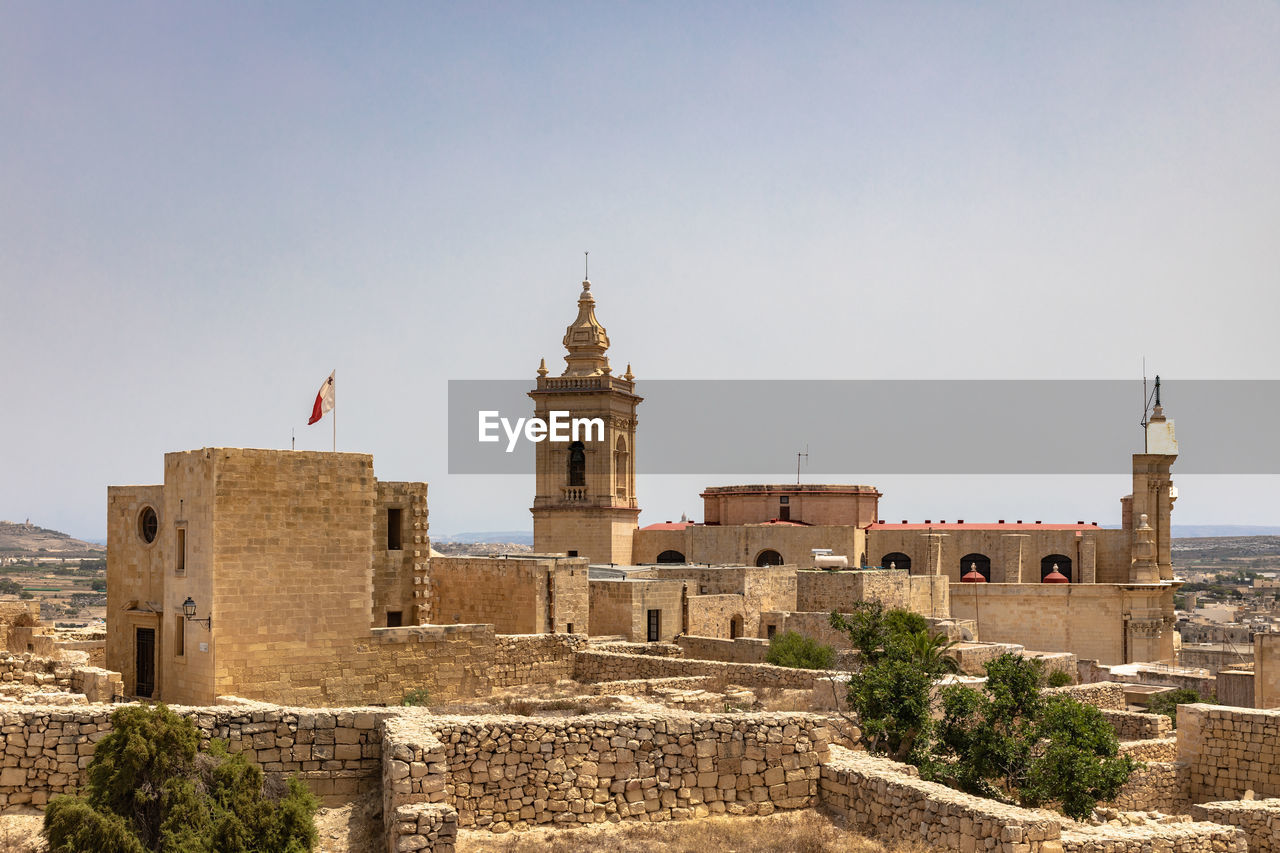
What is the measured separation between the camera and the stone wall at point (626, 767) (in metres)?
11.2

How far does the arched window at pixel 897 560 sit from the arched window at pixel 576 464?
12641 millimetres

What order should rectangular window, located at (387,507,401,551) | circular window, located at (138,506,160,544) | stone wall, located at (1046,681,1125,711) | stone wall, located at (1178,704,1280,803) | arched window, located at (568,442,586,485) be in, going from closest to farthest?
stone wall, located at (1178,704,1280,803) < circular window, located at (138,506,160,544) < rectangular window, located at (387,507,401,551) < stone wall, located at (1046,681,1125,711) < arched window, located at (568,442,586,485)

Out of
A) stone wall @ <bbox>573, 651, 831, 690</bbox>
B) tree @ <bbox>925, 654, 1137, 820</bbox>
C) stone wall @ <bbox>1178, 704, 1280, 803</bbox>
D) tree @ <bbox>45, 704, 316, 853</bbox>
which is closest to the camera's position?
tree @ <bbox>45, 704, 316, 853</bbox>

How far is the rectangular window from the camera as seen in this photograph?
21.6 m

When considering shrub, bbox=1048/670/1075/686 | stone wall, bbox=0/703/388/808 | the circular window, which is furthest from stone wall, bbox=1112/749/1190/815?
the circular window

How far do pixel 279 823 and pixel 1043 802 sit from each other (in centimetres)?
746

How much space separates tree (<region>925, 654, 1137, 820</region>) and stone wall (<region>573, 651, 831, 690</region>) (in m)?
4.79

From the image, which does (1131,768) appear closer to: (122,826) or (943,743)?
(943,743)

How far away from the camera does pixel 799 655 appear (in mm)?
25484

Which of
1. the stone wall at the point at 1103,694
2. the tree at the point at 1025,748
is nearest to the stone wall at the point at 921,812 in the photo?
the tree at the point at 1025,748

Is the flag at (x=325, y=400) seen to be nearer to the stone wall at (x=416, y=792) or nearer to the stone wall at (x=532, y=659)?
the stone wall at (x=532, y=659)

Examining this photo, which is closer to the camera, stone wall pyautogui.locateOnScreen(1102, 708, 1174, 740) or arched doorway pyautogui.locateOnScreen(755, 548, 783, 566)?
stone wall pyautogui.locateOnScreen(1102, 708, 1174, 740)

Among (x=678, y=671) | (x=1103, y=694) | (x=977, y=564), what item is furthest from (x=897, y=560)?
(x=678, y=671)

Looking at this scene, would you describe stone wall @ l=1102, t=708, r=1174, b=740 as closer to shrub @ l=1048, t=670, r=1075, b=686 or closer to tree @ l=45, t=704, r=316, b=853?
shrub @ l=1048, t=670, r=1075, b=686
